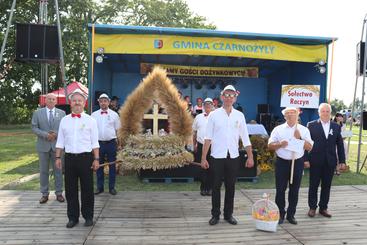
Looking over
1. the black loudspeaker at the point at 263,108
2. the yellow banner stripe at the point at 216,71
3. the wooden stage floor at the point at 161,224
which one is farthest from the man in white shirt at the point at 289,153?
the black loudspeaker at the point at 263,108

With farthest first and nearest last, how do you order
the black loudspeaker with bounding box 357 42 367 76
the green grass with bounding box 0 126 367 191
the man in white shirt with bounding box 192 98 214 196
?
the black loudspeaker with bounding box 357 42 367 76, the green grass with bounding box 0 126 367 191, the man in white shirt with bounding box 192 98 214 196

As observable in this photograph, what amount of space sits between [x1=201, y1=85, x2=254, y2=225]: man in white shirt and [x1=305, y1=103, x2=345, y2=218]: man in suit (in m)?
1.06

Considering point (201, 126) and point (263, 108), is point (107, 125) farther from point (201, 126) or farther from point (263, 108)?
point (263, 108)

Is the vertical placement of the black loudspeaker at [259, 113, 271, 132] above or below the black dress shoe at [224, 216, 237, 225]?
above

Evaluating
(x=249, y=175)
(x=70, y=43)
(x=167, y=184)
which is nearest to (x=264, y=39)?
(x=249, y=175)

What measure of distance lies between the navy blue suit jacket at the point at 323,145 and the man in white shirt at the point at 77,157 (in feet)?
10.0

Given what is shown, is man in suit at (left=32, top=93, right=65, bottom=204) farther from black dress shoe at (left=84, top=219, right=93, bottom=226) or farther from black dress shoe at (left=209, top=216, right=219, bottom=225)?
black dress shoe at (left=209, top=216, right=219, bottom=225)

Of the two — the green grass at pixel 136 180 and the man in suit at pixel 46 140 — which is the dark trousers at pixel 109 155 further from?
the man in suit at pixel 46 140

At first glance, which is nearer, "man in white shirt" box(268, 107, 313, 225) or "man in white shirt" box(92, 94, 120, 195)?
"man in white shirt" box(268, 107, 313, 225)

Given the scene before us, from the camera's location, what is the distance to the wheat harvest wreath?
18.8 ft

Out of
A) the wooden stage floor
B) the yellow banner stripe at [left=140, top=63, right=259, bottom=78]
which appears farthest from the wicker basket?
the yellow banner stripe at [left=140, top=63, right=259, bottom=78]

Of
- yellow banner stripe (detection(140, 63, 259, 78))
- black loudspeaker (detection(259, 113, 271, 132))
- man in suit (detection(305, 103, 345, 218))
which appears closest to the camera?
man in suit (detection(305, 103, 345, 218))

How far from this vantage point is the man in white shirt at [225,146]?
5055 mm

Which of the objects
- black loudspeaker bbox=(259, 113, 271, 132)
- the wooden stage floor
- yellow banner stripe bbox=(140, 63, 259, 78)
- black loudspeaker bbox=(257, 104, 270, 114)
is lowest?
the wooden stage floor
